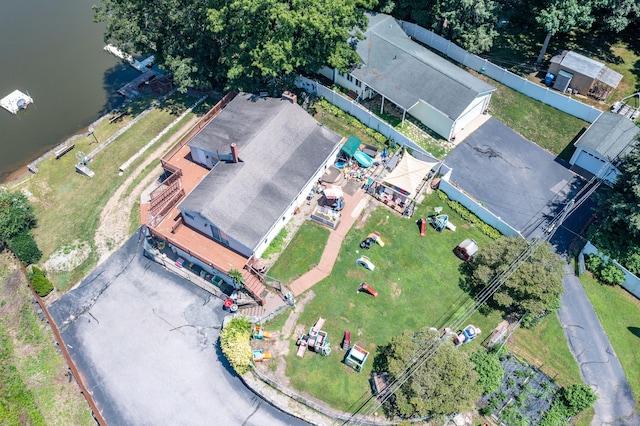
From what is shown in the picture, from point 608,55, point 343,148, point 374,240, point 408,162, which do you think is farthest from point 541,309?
point 608,55

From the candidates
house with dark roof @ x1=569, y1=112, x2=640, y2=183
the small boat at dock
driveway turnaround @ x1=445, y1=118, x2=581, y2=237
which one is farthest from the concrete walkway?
the small boat at dock

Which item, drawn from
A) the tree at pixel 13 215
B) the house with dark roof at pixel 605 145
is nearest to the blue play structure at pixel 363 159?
the house with dark roof at pixel 605 145

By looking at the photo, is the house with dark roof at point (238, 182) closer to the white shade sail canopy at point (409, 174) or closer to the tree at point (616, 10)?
the white shade sail canopy at point (409, 174)

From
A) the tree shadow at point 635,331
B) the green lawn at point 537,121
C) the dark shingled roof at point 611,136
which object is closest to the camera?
the tree shadow at point 635,331

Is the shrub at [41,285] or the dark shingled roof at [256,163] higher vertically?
the dark shingled roof at [256,163]

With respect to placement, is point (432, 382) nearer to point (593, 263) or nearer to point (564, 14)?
point (593, 263)

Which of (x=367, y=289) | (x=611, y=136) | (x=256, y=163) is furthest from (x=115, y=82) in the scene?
(x=611, y=136)

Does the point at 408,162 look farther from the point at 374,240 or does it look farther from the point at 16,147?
the point at 16,147
